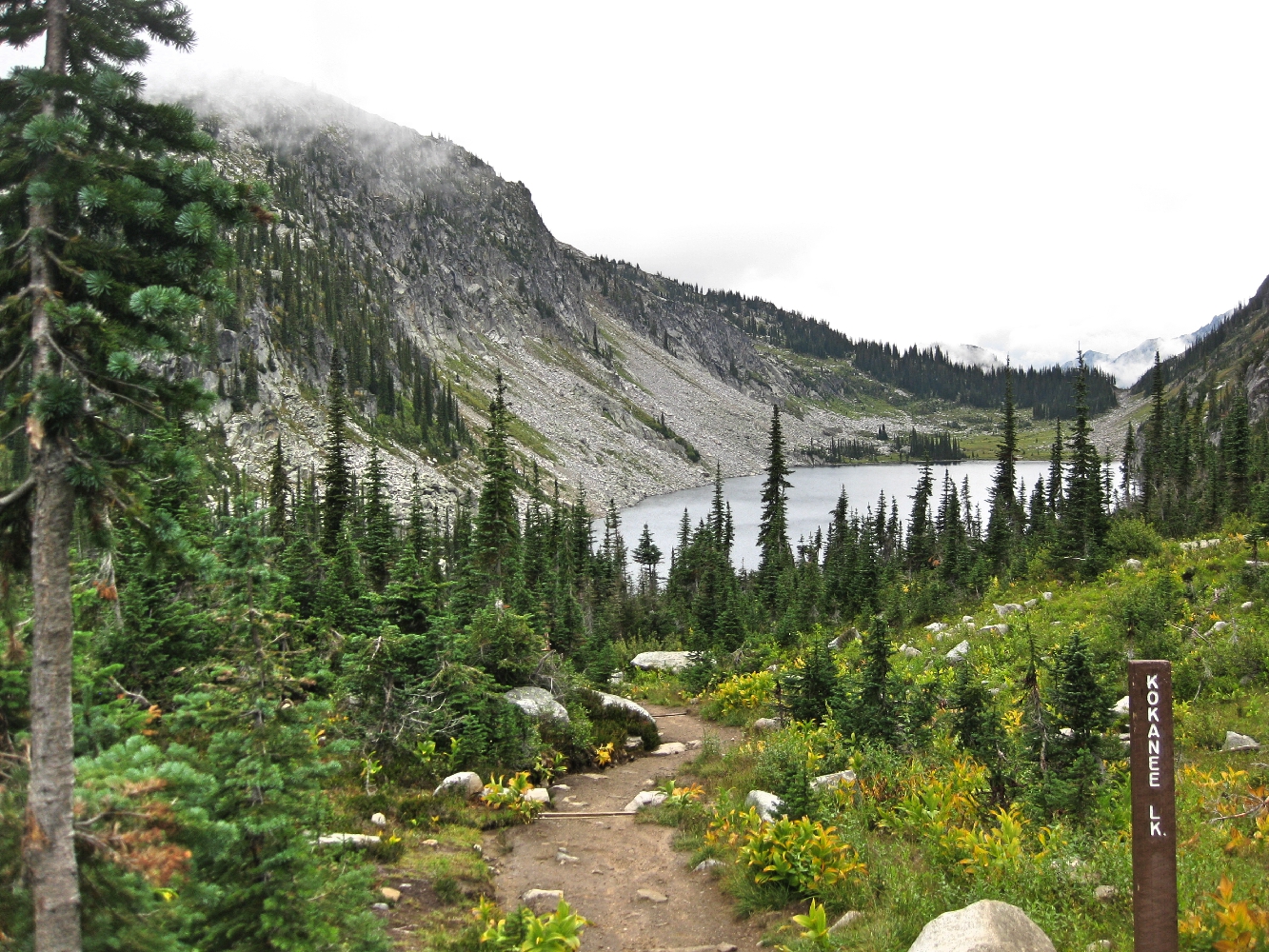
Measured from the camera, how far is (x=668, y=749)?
17656 millimetres

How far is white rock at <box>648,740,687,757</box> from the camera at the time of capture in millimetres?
17359

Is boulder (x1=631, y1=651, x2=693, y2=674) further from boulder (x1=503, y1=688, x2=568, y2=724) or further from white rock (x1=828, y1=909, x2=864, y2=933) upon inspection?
white rock (x1=828, y1=909, x2=864, y2=933)

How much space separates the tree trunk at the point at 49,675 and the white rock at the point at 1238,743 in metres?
14.7

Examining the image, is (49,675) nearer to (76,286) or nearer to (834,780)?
(76,286)

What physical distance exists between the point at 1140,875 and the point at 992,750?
18.9 ft

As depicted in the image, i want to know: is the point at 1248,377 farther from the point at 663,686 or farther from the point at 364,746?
the point at 364,746

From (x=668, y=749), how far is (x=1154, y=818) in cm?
1452

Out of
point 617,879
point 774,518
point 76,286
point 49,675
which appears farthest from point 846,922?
point 774,518

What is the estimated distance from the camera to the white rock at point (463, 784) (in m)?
13.0

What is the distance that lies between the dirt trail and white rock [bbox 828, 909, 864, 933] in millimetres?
1185

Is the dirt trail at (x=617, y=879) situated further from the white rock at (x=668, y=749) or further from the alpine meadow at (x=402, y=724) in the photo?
the white rock at (x=668, y=749)

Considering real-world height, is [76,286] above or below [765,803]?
above

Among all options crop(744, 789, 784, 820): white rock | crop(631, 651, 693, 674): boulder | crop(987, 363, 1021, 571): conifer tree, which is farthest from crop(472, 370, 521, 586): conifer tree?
crop(987, 363, 1021, 571): conifer tree

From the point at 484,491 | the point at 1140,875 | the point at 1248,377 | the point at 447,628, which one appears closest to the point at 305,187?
the point at 484,491
